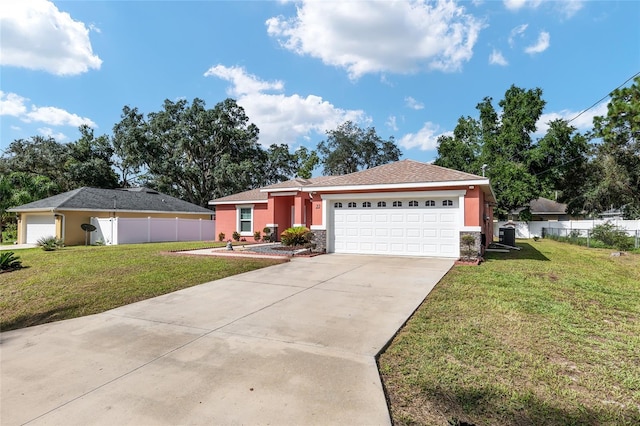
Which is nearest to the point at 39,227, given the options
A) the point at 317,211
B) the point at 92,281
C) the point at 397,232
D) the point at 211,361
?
the point at 92,281

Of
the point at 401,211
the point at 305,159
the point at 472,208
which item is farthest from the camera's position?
the point at 305,159

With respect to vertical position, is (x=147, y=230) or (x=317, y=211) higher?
(x=317, y=211)

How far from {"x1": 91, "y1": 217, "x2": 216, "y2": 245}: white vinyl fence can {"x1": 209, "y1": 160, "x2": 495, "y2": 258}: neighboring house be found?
1328 centimetres

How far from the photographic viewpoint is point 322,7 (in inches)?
406

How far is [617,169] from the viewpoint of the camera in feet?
86.2

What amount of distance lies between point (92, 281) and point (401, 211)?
996 cm

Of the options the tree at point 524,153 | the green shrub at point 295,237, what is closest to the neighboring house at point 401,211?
the green shrub at point 295,237

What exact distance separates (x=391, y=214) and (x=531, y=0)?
8938 millimetres

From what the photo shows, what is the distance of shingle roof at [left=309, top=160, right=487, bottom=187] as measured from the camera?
11820mm

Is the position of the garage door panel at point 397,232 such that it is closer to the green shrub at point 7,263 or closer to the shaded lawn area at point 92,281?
the shaded lawn area at point 92,281

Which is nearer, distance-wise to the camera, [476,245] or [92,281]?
[92,281]

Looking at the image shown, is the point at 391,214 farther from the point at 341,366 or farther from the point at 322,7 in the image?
the point at 341,366

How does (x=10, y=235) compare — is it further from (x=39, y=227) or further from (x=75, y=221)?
(x=75, y=221)

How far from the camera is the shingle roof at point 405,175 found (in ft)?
38.8
